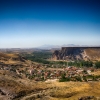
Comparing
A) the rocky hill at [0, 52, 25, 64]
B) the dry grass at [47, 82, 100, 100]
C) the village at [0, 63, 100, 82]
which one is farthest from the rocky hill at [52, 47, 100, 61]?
the dry grass at [47, 82, 100, 100]

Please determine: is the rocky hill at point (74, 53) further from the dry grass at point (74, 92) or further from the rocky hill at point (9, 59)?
the dry grass at point (74, 92)

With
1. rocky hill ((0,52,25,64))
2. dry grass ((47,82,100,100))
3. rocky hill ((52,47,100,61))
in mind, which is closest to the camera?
dry grass ((47,82,100,100))

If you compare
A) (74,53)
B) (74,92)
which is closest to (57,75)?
(74,92)

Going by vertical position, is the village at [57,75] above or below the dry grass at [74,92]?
below

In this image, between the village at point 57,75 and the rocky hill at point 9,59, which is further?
the rocky hill at point 9,59

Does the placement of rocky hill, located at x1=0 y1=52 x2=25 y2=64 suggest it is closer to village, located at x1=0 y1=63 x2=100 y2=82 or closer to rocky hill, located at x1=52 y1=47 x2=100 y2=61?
village, located at x1=0 y1=63 x2=100 y2=82

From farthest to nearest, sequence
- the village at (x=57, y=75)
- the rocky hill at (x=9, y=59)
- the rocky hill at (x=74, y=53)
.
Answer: the rocky hill at (x=74, y=53), the rocky hill at (x=9, y=59), the village at (x=57, y=75)

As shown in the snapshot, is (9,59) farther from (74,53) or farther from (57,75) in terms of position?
(74,53)

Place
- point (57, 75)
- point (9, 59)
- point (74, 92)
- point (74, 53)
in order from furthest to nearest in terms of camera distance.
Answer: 1. point (74, 53)
2. point (9, 59)
3. point (57, 75)
4. point (74, 92)

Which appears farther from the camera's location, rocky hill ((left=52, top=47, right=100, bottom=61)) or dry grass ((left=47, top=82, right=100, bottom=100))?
rocky hill ((left=52, top=47, right=100, bottom=61))

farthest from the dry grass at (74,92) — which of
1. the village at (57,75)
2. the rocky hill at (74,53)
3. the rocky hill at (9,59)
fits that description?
the rocky hill at (74,53)

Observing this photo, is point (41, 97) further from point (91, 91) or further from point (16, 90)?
point (91, 91)

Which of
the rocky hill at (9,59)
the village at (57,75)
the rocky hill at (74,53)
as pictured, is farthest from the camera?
the rocky hill at (74,53)
